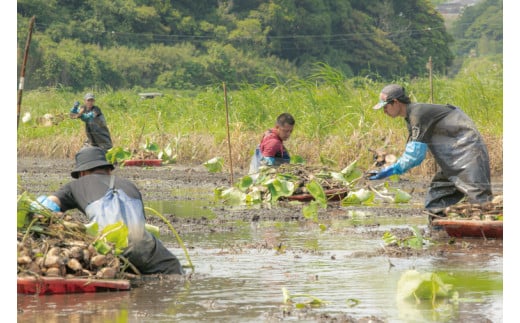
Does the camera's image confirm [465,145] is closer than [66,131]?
Yes

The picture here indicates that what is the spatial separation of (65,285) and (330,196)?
7026 millimetres

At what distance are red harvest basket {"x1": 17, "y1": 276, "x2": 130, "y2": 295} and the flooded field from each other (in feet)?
0.19

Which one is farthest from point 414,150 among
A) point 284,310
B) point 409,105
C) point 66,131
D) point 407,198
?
point 66,131

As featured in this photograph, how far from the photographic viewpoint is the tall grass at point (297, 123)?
20.5m

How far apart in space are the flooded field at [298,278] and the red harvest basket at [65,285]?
0.06 meters

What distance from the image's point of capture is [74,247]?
27.5ft

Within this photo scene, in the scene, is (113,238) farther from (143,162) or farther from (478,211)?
(143,162)

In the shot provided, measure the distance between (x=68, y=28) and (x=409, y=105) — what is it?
1706 inches

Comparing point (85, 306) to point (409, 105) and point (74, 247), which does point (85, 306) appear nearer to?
point (74, 247)

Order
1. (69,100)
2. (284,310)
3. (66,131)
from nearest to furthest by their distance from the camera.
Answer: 1. (284,310)
2. (66,131)
3. (69,100)

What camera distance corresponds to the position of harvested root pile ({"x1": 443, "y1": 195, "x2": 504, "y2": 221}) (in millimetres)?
11250

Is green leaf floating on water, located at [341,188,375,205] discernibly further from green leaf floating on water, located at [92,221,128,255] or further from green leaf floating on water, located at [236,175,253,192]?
green leaf floating on water, located at [92,221,128,255]

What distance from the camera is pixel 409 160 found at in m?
11.4

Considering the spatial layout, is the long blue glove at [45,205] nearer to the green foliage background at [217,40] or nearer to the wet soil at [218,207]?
the wet soil at [218,207]
